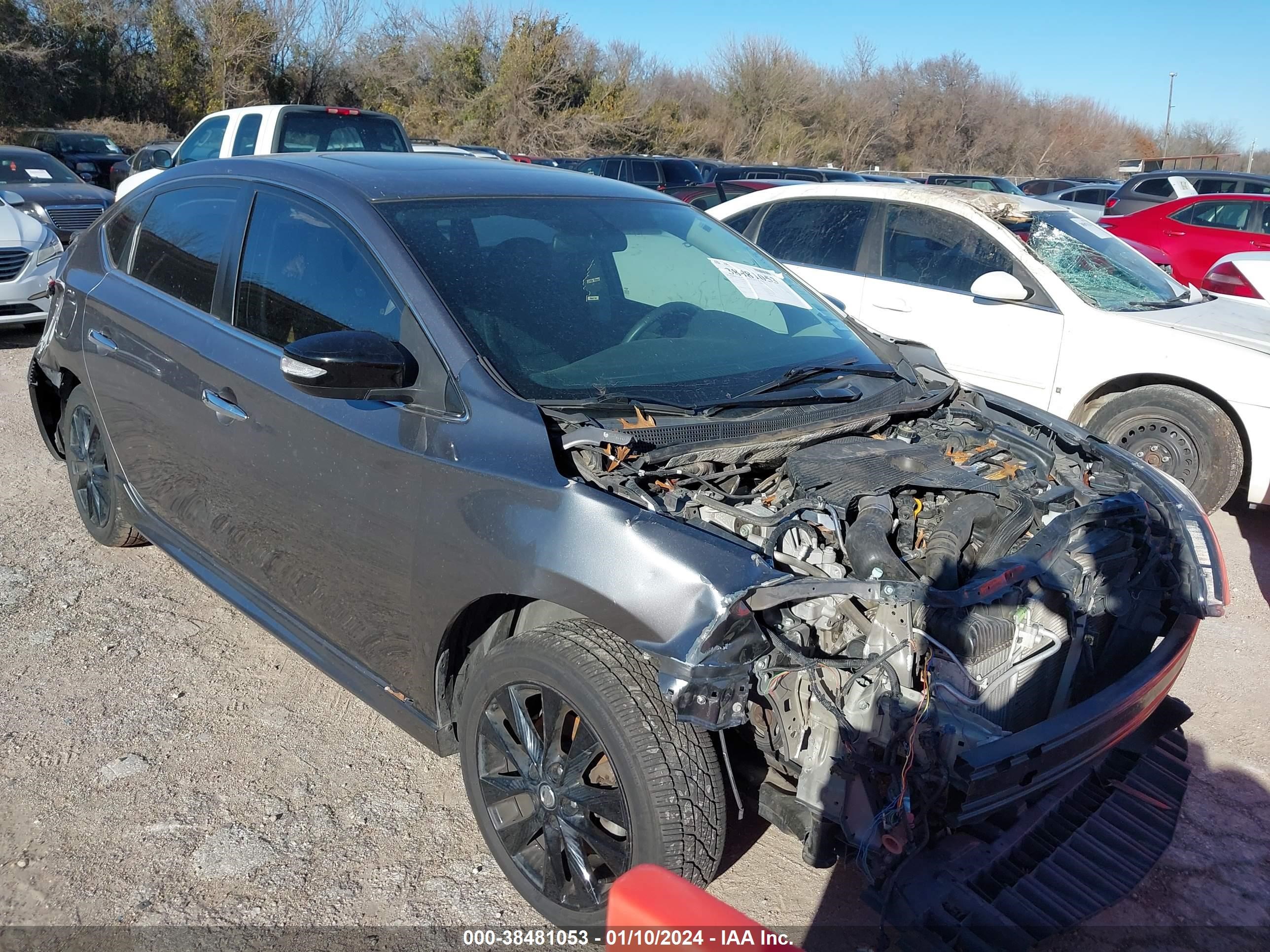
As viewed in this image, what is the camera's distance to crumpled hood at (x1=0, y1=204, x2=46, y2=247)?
9.05 m

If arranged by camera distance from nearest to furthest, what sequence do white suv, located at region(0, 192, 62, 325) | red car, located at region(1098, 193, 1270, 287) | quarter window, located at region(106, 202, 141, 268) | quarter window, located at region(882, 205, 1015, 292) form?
quarter window, located at region(106, 202, 141, 268) < quarter window, located at region(882, 205, 1015, 292) < white suv, located at region(0, 192, 62, 325) < red car, located at region(1098, 193, 1270, 287)

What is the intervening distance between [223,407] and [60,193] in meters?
10.9

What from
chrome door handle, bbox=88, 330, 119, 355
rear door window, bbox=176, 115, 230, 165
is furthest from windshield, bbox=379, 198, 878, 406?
rear door window, bbox=176, 115, 230, 165

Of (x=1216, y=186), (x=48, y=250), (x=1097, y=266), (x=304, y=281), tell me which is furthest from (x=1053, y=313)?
(x=1216, y=186)

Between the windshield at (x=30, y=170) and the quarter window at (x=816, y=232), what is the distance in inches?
398

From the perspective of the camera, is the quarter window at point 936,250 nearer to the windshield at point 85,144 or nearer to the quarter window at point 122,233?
the quarter window at point 122,233

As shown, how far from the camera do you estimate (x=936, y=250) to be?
6.33 meters

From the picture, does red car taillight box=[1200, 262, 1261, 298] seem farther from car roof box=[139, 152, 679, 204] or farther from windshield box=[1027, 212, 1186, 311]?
car roof box=[139, 152, 679, 204]

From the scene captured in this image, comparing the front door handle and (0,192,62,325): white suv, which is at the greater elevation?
the front door handle

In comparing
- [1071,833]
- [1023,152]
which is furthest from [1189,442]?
[1023,152]

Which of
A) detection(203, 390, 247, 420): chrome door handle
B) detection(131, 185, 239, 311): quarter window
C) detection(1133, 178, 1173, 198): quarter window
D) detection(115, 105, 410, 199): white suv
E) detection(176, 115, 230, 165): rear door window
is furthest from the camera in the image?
detection(1133, 178, 1173, 198): quarter window

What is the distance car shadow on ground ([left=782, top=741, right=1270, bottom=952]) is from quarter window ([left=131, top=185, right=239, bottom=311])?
2796mm

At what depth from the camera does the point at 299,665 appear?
386 centimetres

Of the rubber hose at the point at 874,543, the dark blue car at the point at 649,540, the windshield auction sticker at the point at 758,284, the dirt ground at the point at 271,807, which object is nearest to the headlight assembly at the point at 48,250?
the dirt ground at the point at 271,807
